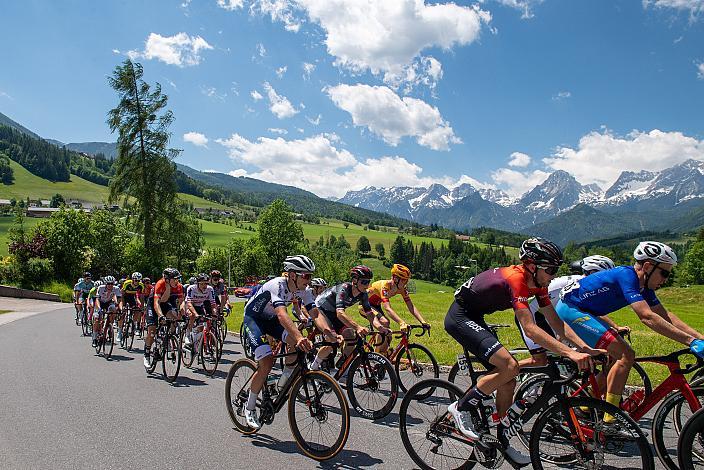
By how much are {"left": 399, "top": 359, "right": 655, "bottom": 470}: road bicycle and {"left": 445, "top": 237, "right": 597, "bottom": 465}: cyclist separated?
10cm

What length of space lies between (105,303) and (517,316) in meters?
12.6

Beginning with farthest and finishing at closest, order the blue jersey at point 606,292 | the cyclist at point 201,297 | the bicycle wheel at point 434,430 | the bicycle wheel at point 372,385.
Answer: the cyclist at point 201,297, the bicycle wheel at point 372,385, the blue jersey at point 606,292, the bicycle wheel at point 434,430

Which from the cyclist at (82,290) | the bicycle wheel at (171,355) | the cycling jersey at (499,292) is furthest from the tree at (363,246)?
the cycling jersey at (499,292)

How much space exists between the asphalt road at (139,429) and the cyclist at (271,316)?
670 mm

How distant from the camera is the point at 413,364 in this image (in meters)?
7.85

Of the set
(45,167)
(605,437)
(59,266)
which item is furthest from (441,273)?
(45,167)

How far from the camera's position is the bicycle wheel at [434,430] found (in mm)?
4543

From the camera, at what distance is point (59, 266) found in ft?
145

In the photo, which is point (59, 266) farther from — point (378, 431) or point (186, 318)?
point (378, 431)

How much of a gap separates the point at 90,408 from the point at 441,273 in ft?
480

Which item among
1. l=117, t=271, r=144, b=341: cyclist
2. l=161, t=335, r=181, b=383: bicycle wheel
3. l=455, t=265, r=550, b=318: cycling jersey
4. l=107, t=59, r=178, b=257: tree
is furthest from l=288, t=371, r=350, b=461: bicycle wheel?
l=107, t=59, r=178, b=257: tree

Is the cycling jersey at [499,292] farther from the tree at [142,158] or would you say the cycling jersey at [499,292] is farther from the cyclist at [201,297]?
the tree at [142,158]

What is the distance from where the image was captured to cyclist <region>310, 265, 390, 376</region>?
22.4 ft

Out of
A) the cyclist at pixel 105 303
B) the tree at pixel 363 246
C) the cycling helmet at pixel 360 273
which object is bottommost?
the tree at pixel 363 246
